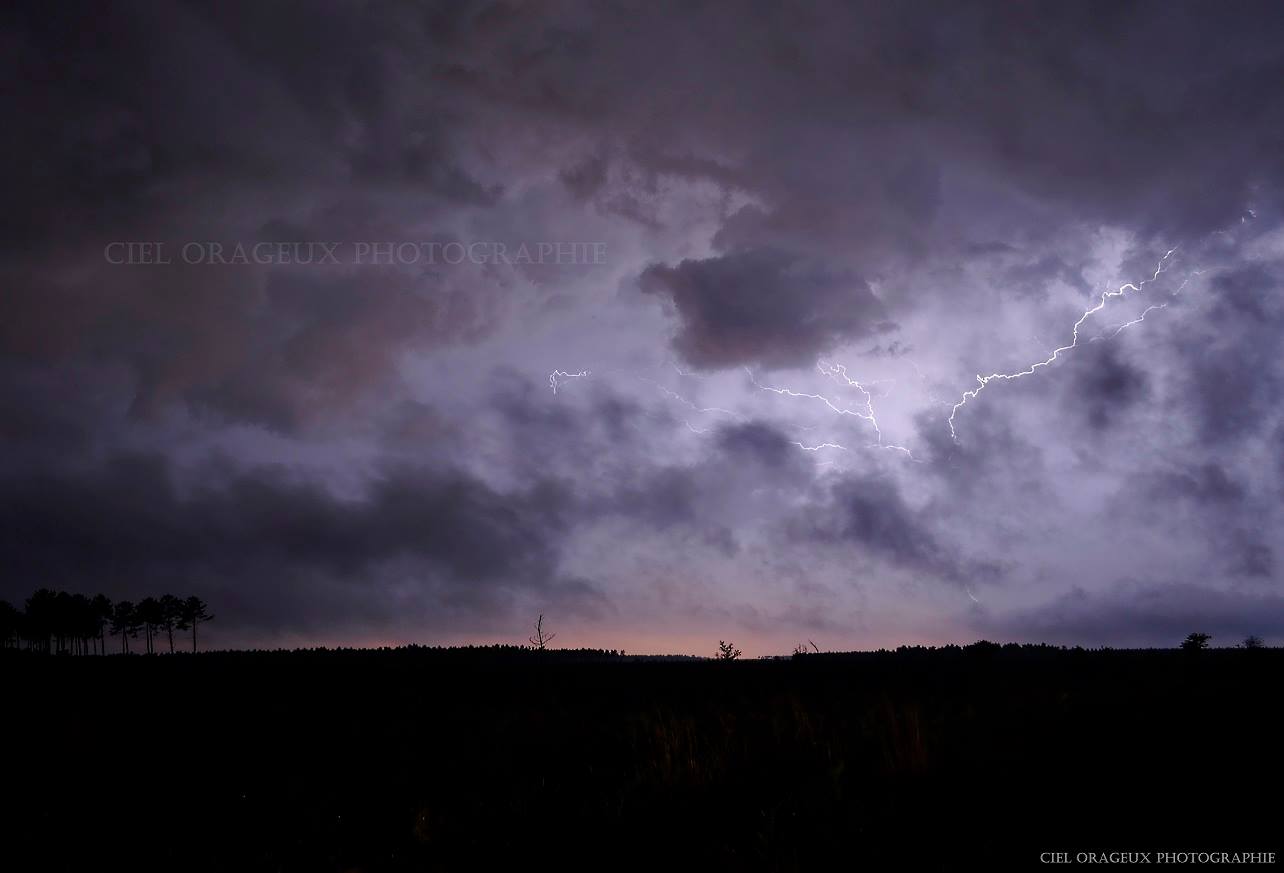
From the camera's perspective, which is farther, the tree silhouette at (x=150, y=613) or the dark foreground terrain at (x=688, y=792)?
the tree silhouette at (x=150, y=613)

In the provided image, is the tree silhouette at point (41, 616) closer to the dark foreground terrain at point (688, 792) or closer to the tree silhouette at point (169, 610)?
the tree silhouette at point (169, 610)

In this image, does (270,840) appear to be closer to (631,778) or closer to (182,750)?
(631,778)

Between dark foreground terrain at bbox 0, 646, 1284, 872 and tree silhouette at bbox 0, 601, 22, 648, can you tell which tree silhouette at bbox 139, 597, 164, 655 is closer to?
tree silhouette at bbox 0, 601, 22, 648

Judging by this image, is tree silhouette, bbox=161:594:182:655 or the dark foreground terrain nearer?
the dark foreground terrain

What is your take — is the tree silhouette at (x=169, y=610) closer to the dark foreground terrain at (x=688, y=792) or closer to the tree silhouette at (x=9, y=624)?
the tree silhouette at (x=9, y=624)

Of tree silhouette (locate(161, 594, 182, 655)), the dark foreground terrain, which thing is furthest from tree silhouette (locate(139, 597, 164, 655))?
the dark foreground terrain

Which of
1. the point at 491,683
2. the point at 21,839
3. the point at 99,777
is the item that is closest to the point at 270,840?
the point at 21,839

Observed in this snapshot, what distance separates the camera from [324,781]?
485 inches

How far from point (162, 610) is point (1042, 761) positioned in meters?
173

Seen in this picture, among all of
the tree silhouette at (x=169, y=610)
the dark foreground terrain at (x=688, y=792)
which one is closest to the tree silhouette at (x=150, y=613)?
the tree silhouette at (x=169, y=610)

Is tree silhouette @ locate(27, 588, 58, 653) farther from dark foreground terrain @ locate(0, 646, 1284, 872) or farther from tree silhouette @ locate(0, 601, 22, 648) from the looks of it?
dark foreground terrain @ locate(0, 646, 1284, 872)

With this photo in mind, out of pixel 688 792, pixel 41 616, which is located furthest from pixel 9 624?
pixel 688 792

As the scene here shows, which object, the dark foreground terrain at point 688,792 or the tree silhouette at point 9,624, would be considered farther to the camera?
the tree silhouette at point 9,624

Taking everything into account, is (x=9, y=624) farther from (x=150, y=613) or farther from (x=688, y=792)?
(x=688, y=792)
